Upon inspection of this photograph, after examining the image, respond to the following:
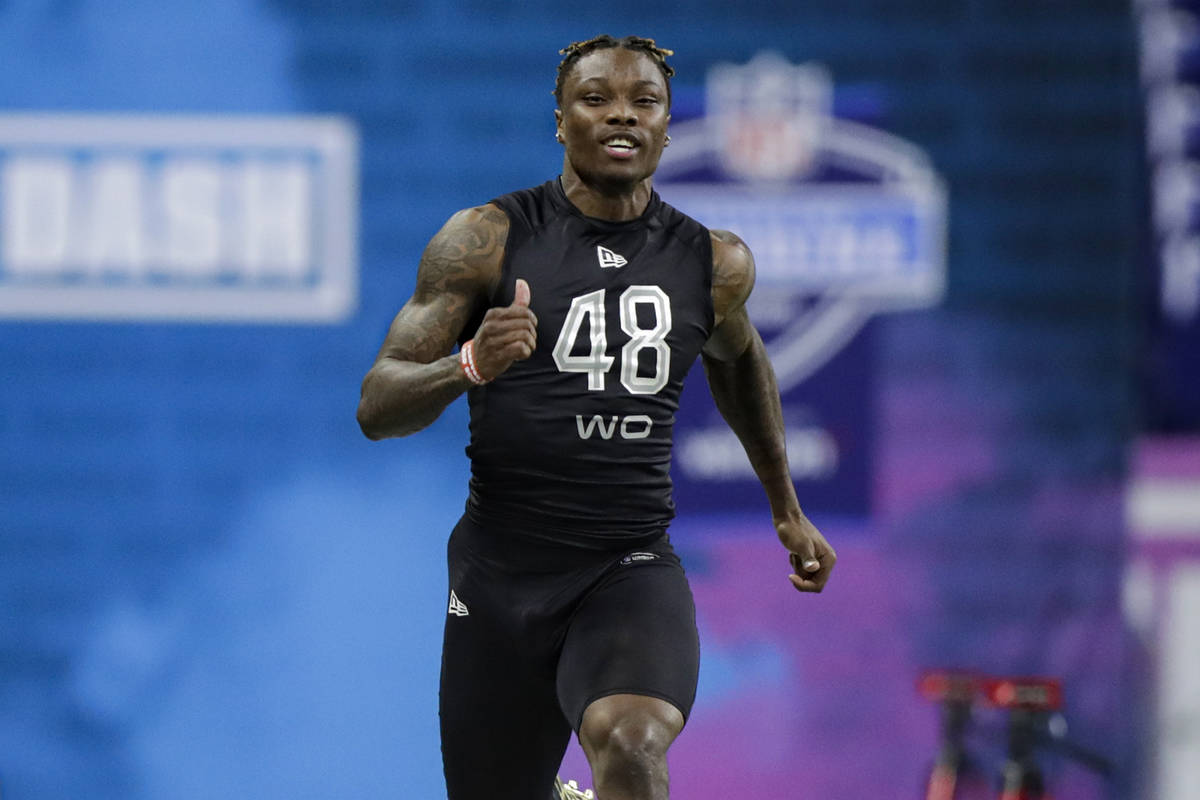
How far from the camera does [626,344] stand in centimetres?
289

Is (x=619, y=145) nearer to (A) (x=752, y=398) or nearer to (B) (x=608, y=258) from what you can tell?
(B) (x=608, y=258)

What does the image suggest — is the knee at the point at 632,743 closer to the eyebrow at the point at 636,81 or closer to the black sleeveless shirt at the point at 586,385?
the black sleeveless shirt at the point at 586,385

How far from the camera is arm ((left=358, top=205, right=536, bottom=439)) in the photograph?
243 cm

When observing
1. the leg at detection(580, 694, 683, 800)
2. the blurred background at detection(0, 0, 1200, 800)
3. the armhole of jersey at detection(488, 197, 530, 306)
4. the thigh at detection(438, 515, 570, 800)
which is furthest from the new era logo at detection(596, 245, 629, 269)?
the blurred background at detection(0, 0, 1200, 800)

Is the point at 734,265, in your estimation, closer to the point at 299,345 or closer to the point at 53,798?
the point at 299,345

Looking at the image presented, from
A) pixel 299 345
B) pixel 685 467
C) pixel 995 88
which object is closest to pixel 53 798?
pixel 299 345

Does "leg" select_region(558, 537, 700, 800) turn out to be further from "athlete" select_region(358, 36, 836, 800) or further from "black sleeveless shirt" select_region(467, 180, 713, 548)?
"black sleeveless shirt" select_region(467, 180, 713, 548)

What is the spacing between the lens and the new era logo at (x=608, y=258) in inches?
116

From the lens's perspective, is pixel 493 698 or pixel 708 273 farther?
pixel 708 273

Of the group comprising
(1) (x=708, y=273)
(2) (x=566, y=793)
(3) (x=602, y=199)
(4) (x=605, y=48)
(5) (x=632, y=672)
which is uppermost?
(4) (x=605, y=48)

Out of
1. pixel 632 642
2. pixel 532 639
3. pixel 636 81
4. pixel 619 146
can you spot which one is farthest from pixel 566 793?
pixel 636 81

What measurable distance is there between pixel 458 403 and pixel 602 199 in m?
2.08

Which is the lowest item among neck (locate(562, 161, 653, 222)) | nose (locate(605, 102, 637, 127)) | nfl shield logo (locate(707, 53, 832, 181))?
neck (locate(562, 161, 653, 222))

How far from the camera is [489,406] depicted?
2951mm
